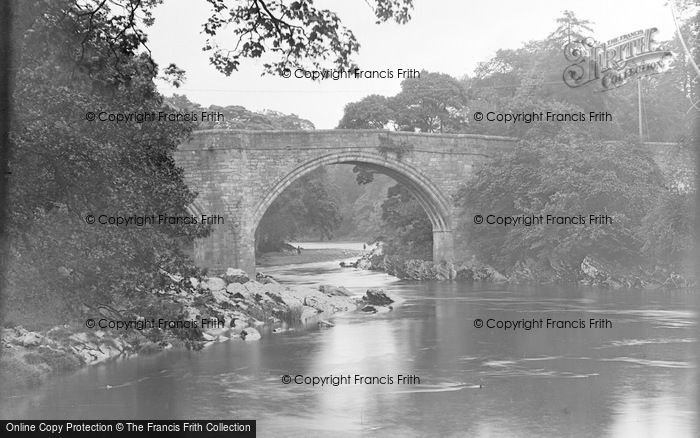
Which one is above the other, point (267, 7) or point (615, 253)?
point (267, 7)

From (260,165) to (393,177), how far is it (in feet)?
17.5

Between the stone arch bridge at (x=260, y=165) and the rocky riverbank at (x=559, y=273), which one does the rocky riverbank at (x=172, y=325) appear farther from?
the rocky riverbank at (x=559, y=273)

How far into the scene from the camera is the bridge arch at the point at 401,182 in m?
29.0

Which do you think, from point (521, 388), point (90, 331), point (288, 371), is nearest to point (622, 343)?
point (521, 388)

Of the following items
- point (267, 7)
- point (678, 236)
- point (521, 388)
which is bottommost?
point (521, 388)

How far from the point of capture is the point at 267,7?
7141 millimetres

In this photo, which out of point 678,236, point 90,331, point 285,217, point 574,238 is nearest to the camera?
point 90,331

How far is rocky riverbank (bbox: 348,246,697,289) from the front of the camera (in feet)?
86.8

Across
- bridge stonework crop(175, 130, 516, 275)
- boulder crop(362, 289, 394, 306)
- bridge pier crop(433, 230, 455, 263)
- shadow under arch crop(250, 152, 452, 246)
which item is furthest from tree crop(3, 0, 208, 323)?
bridge pier crop(433, 230, 455, 263)

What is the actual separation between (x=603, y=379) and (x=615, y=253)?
1599cm

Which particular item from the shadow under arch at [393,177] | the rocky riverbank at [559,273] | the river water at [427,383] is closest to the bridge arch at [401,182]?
the shadow under arch at [393,177]

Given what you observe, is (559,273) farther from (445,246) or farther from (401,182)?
(401,182)

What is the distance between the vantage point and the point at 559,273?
28.7 m

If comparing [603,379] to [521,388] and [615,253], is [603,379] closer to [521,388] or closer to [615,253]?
[521,388]
